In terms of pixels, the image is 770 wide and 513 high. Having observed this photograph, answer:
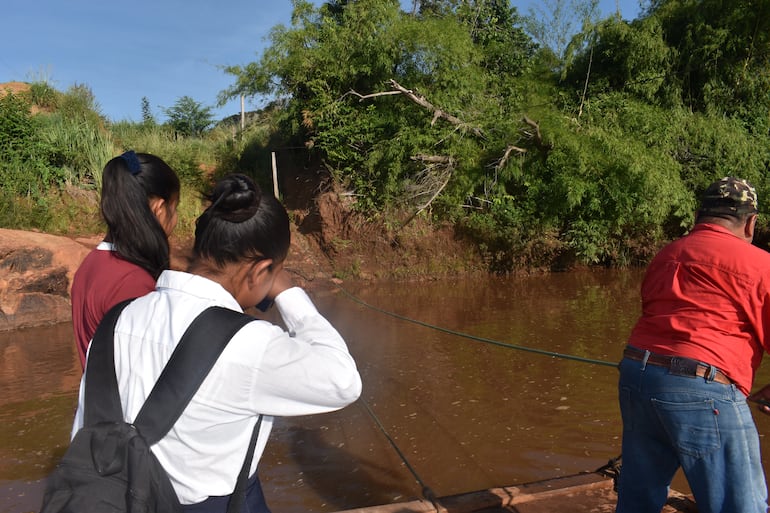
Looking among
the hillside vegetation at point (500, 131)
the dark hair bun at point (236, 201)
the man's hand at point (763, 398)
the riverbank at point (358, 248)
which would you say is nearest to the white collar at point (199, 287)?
the dark hair bun at point (236, 201)

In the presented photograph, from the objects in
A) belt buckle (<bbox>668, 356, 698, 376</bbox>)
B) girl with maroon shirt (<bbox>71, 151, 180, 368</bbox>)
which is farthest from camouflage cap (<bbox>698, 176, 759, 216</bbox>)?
girl with maroon shirt (<bbox>71, 151, 180, 368</bbox>)

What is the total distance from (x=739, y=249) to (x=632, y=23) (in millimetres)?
13936

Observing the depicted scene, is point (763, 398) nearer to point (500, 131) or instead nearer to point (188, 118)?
point (500, 131)

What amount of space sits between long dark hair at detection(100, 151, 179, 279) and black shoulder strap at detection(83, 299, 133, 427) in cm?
60

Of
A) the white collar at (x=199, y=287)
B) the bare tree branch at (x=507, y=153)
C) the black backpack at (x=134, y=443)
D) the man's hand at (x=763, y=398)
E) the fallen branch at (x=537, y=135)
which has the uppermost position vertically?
the fallen branch at (x=537, y=135)

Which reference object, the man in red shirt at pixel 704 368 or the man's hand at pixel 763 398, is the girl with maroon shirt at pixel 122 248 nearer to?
the man in red shirt at pixel 704 368

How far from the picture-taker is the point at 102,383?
1.18 m

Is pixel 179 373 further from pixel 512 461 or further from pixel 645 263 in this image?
pixel 645 263

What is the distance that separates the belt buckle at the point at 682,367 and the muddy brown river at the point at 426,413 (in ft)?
2.42

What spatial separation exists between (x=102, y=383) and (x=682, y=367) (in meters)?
2.00

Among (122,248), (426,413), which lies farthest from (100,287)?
(426,413)

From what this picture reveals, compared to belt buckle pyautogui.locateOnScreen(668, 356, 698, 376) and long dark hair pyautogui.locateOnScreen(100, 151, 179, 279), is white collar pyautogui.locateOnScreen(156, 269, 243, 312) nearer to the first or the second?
long dark hair pyautogui.locateOnScreen(100, 151, 179, 279)

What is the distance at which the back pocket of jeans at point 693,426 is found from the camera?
203cm

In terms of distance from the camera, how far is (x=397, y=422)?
16.4 ft
